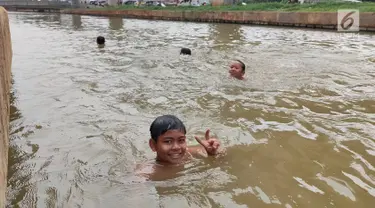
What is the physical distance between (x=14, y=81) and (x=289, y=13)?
55.3 feet

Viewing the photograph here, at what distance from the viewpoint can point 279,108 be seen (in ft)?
19.5

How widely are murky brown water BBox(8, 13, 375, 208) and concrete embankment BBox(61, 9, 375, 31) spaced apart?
356 inches

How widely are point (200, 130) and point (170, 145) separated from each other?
155cm

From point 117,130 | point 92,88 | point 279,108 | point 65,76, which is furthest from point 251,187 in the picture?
point 65,76

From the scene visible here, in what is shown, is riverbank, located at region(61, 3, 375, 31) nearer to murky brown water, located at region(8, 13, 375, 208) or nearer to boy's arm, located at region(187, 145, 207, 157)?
murky brown water, located at region(8, 13, 375, 208)

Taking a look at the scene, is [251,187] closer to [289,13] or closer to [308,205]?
[308,205]

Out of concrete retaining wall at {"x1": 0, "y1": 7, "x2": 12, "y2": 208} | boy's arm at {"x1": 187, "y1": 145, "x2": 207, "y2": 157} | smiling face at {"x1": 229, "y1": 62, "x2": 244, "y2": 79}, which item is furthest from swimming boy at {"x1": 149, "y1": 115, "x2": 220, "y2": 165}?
smiling face at {"x1": 229, "y1": 62, "x2": 244, "y2": 79}

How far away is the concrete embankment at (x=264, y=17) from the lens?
19031mm

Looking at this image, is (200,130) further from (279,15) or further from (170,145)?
(279,15)

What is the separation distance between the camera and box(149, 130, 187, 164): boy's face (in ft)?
11.8

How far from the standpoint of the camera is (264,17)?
22.7 meters
